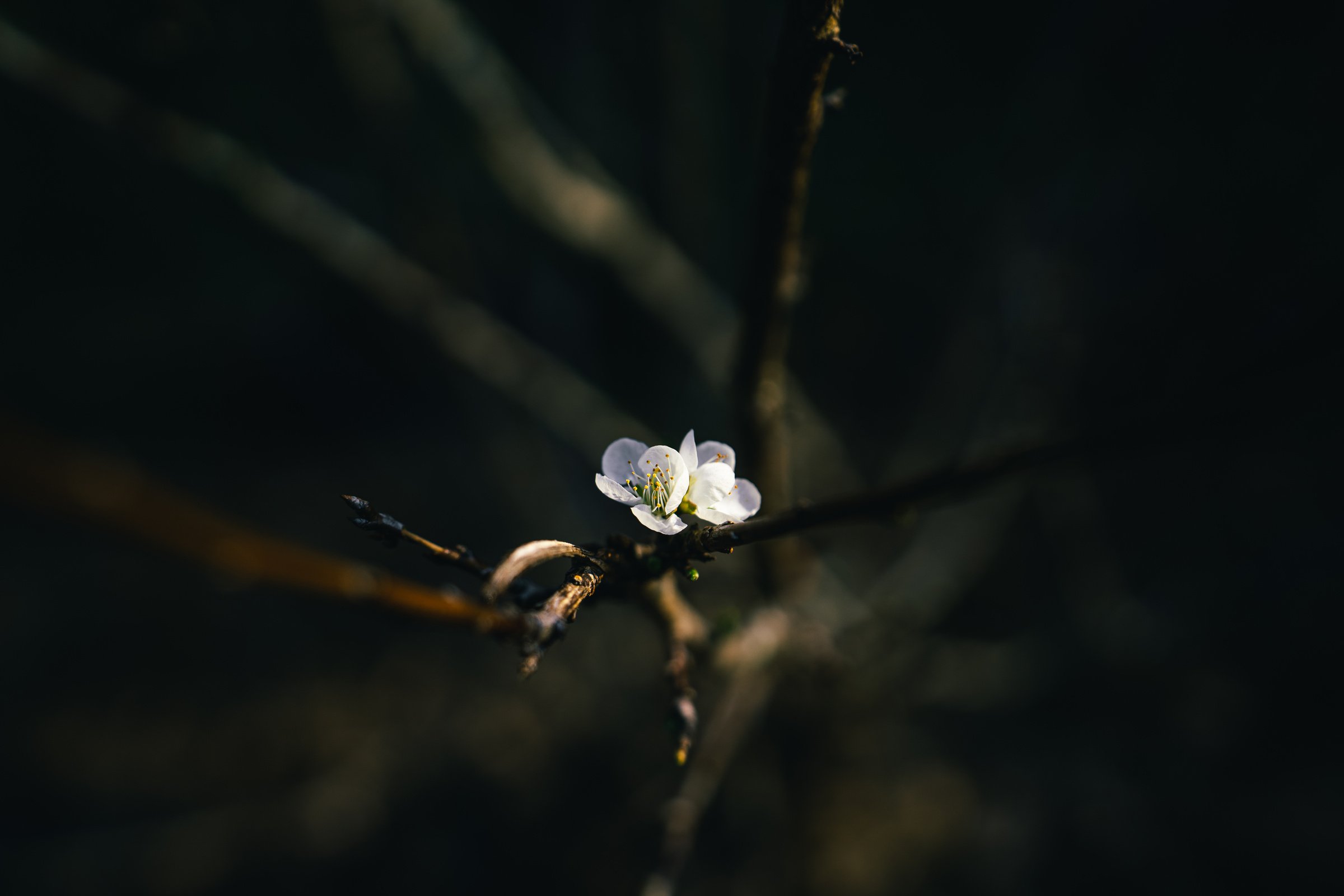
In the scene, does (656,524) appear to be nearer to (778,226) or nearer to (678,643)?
(678,643)

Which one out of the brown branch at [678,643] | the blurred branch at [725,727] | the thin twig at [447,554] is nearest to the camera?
the thin twig at [447,554]

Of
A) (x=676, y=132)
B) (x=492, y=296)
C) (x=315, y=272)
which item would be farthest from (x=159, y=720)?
(x=676, y=132)

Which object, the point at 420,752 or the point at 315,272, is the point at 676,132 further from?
the point at 420,752

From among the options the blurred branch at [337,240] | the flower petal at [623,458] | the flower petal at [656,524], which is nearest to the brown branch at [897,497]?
the flower petal at [656,524]

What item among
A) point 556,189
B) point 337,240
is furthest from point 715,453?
point 337,240

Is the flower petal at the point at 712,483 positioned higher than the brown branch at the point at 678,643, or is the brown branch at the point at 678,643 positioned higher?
the flower petal at the point at 712,483

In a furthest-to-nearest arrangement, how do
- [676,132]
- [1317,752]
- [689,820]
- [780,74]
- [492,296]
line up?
[492,296] → [1317,752] → [676,132] → [689,820] → [780,74]

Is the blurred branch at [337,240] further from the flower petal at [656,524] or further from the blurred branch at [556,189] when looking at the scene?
the flower petal at [656,524]

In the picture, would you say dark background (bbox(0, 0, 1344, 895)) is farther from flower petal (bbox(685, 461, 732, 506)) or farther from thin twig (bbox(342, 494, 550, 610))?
thin twig (bbox(342, 494, 550, 610))
